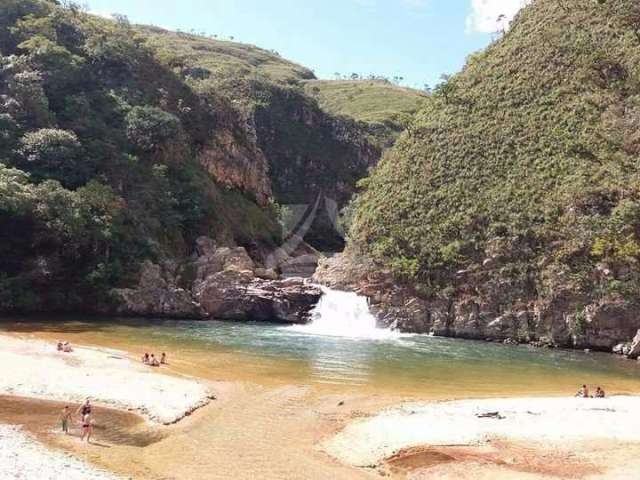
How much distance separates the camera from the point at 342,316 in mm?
57031

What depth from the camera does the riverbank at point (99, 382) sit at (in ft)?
81.3

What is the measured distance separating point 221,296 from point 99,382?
98.4ft

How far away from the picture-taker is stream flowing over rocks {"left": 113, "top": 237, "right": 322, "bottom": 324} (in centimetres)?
5603

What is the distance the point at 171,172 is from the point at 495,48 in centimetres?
4904

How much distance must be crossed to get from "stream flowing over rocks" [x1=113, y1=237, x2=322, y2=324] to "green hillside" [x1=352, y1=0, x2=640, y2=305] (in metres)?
10.2

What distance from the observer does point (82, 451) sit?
18.8m

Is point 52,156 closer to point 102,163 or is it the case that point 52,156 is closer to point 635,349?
point 102,163

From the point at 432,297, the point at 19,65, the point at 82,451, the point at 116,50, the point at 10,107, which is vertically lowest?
the point at 82,451

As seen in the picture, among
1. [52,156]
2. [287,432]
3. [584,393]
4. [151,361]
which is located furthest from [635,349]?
[52,156]

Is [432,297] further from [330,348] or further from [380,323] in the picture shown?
[330,348]

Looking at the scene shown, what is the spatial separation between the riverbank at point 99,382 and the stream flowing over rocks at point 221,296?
21662 millimetres

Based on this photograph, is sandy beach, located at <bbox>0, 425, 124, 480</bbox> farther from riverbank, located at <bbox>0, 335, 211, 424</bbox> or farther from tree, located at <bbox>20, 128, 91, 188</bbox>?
tree, located at <bbox>20, 128, 91, 188</bbox>

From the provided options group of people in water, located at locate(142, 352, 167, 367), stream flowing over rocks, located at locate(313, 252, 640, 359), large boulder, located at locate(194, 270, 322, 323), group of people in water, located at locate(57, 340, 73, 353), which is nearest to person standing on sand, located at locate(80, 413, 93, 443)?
group of people in water, located at locate(142, 352, 167, 367)

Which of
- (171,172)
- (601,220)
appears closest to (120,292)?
(171,172)
